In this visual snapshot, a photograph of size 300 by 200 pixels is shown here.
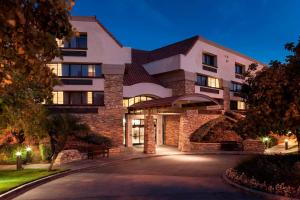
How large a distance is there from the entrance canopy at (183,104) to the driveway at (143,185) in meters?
7.20

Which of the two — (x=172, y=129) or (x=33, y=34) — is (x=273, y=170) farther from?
(x=172, y=129)

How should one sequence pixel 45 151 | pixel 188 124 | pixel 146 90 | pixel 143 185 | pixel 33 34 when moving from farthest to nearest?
pixel 146 90
pixel 188 124
pixel 45 151
pixel 143 185
pixel 33 34

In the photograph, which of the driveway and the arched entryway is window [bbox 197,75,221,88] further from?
the driveway

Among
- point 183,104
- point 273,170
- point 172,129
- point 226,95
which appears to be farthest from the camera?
point 226,95

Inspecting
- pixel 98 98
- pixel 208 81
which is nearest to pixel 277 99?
pixel 98 98

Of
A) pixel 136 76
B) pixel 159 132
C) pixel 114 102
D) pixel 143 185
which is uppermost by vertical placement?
pixel 136 76

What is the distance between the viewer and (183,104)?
31.8m

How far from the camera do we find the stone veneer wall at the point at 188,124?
98.0 ft

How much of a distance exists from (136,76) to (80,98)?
28.2 ft

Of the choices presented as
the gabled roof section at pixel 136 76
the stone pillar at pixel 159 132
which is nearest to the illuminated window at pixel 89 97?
the gabled roof section at pixel 136 76

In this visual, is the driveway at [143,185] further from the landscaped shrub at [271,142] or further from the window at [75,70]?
the landscaped shrub at [271,142]

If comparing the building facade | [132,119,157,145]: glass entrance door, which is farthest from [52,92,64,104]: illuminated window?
[132,119,157,145]: glass entrance door

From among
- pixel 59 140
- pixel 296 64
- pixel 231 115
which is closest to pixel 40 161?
pixel 59 140

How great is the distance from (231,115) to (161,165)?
61.8 feet
